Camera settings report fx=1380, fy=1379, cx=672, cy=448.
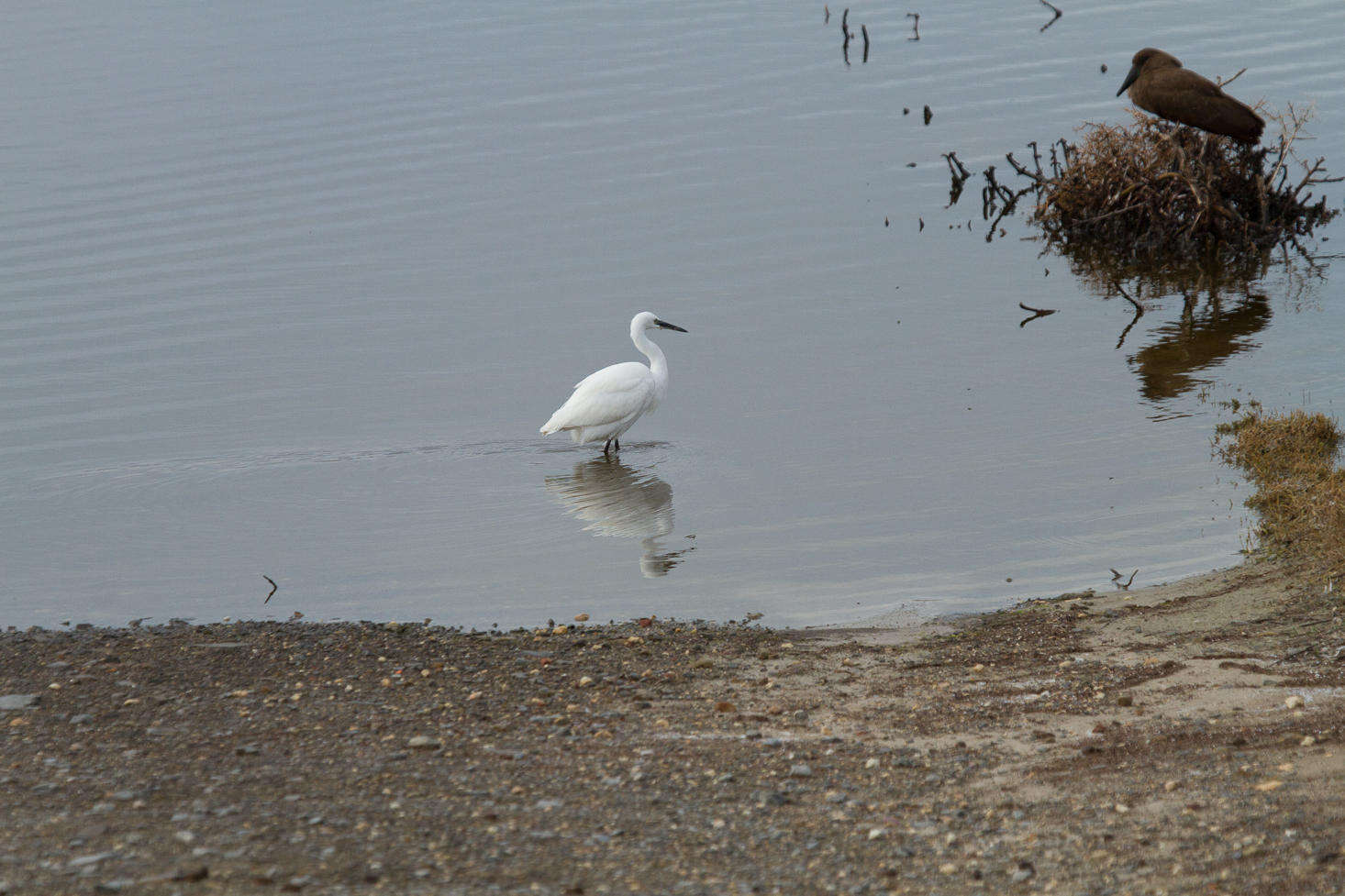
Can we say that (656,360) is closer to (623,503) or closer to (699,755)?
(623,503)

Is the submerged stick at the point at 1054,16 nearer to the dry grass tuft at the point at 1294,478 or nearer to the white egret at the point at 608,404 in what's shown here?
the dry grass tuft at the point at 1294,478

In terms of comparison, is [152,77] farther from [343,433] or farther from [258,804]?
[258,804]

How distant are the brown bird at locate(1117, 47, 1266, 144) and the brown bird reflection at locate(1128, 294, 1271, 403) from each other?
7.34 ft

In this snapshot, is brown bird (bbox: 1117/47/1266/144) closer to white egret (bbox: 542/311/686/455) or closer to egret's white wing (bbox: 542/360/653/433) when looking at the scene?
white egret (bbox: 542/311/686/455)

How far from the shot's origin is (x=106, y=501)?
1334 cm

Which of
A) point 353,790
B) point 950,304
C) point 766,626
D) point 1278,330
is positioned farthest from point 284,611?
point 1278,330

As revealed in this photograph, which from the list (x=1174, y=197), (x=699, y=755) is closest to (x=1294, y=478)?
(x=699, y=755)

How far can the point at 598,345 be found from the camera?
1773 centimetres

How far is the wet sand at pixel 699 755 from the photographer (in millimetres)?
5316

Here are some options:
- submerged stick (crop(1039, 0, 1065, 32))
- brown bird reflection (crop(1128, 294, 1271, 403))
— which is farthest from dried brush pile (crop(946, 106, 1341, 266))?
submerged stick (crop(1039, 0, 1065, 32))

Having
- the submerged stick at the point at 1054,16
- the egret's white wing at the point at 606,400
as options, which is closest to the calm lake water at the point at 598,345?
the egret's white wing at the point at 606,400

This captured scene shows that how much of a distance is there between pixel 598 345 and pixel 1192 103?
8.10 meters

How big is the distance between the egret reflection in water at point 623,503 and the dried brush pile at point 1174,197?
9920mm

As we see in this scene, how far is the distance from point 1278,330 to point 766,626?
10.1 meters
